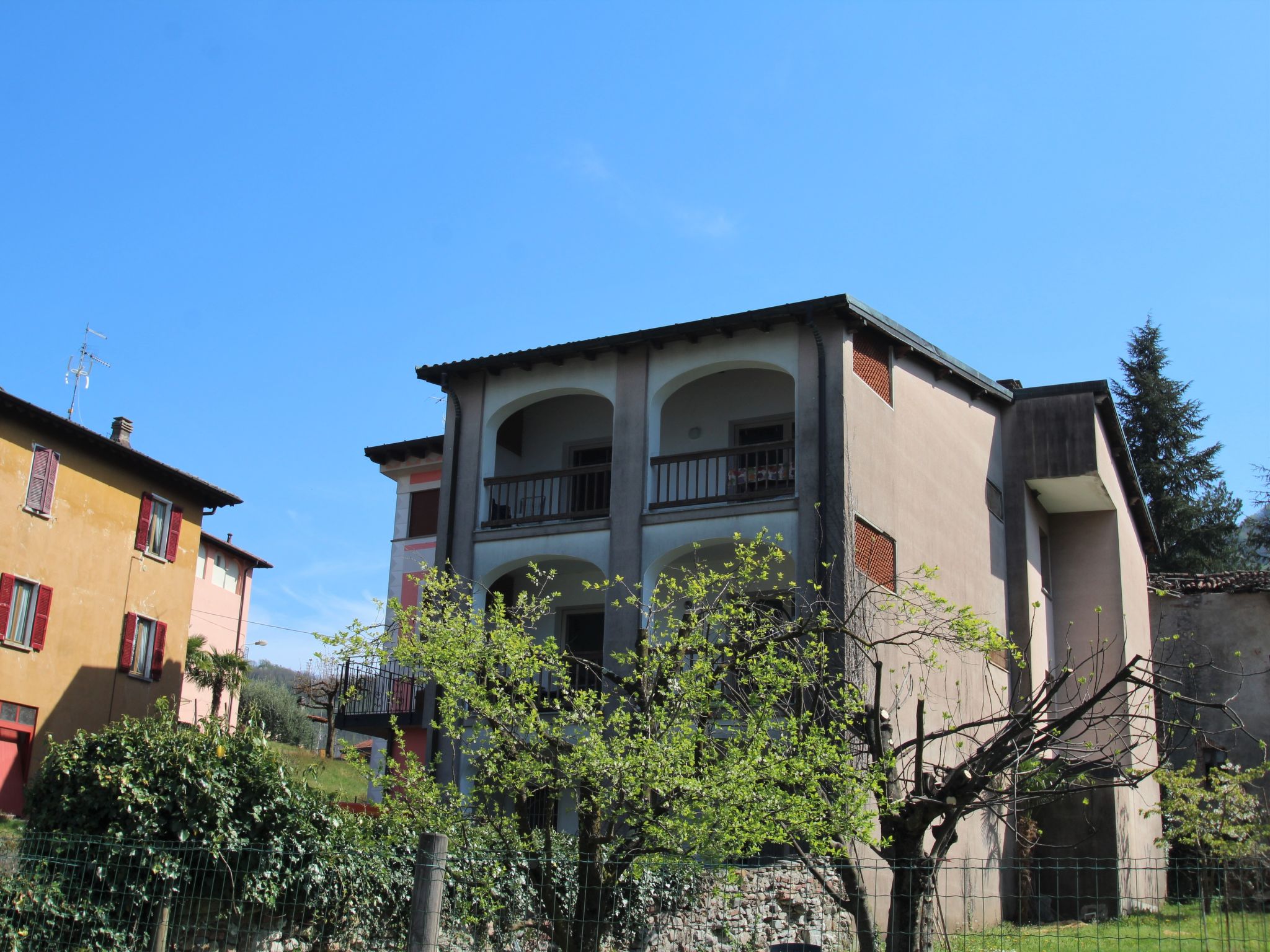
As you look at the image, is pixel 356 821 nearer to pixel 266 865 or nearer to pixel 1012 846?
pixel 266 865

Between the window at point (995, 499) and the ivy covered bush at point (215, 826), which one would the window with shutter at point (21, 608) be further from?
the window at point (995, 499)

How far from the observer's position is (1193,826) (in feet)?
68.1

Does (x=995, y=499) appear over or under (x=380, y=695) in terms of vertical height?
over

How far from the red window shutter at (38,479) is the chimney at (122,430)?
545 centimetres

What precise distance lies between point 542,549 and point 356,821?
337 inches

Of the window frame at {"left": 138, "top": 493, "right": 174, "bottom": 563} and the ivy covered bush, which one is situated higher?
the window frame at {"left": 138, "top": 493, "right": 174, "bottom": 563}

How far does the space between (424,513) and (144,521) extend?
7.20m

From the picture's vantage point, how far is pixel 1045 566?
2478 centimetres

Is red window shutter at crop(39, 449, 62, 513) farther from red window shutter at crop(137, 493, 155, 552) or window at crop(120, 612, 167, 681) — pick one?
window at crop(120, 612, 167, 681)

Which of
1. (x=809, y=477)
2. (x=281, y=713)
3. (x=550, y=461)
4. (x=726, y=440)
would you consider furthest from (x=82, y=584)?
(x=281, y=713)

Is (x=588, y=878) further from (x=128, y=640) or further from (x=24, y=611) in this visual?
(x=128, y=640)

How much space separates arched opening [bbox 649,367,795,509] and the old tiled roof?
1202cm

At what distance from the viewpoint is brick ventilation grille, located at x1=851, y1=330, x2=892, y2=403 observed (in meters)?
19.1

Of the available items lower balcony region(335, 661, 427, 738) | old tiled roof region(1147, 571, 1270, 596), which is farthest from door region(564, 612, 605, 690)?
old tiled roof region(1147, 571, 1270, 596)
